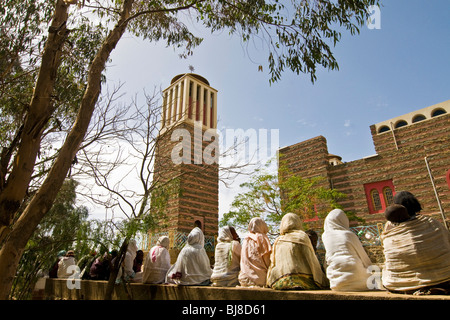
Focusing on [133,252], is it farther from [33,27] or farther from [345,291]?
[33,27]

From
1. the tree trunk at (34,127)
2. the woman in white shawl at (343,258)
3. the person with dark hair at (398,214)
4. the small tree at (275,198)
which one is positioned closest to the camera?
the person with dark hair at (398,214)

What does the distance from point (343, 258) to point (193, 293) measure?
2213mm

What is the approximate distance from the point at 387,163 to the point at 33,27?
1896cm

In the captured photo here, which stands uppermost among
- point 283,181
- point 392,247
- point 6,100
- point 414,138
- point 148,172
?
point 414,138

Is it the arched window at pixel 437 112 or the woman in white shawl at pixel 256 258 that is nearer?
the woman in white shawl at pixel 256 258

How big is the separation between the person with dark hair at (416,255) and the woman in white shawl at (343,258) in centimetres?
25

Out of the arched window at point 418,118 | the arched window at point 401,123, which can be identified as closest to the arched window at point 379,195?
the arched window at point 401,123

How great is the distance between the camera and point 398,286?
2.37m

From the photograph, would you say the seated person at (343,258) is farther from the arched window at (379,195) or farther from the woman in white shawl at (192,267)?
the arched window at (379,195)

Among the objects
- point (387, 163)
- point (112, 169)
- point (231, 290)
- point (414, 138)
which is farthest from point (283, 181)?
point (231, 290)

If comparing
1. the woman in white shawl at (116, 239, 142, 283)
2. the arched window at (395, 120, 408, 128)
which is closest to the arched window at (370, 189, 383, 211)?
the arched window at (395, 120, 408, 128)

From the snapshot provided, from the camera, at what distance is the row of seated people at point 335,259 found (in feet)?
7.45

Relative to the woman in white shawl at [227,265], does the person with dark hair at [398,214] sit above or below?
above

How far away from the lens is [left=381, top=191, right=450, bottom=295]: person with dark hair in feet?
7.18
